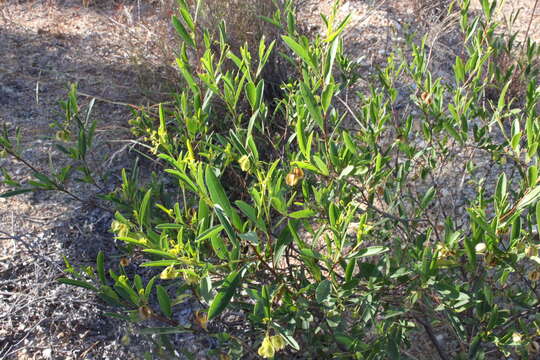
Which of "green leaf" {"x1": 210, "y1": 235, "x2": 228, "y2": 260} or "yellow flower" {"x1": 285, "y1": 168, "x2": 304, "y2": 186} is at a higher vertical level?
"yellow flower" {"x1": 285, "y1": 168, "x2": 304, "y2": 186}

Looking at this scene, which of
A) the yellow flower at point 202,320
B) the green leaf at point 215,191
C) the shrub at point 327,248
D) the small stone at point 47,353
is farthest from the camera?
the small stone at point 47,353

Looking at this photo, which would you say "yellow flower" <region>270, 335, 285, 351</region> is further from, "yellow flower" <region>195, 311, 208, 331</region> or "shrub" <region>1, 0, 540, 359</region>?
"yellow flower" <region>195, 311, 208, 331</region>

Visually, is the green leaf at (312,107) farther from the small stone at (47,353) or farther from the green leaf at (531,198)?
the small stone at (47,353)

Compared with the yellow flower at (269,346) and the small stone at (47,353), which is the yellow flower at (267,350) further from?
the small stone at (47,353)

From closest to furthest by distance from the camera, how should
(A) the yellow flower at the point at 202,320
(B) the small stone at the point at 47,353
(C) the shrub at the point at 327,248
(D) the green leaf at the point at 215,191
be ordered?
(D) the green leaf at the point at 215,191, (C) the shrub at the point at 327,248, (A) the yellow flower at the point at 202,320, (B) the small stone at the point at 47,353

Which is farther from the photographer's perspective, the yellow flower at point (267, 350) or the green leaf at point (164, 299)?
the green leaf at point (164, 299)

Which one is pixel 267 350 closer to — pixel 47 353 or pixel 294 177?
pixel 294 177

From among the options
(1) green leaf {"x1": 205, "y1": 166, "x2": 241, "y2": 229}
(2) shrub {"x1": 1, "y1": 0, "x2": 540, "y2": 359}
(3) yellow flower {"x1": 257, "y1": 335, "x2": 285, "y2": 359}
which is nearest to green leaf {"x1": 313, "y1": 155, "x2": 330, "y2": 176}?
(2) shrub {"x1": 1, "y1": 0, "x2": 540, "y2": 359}

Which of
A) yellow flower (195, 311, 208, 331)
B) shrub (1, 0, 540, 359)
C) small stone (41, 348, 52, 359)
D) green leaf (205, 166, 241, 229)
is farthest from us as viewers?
small stone (41, 348, 52, 359)

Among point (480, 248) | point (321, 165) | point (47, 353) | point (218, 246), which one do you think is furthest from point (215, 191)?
point (47, 353)

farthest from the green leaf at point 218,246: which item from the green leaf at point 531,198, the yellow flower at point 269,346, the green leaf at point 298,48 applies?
the green leaf at point 531,198

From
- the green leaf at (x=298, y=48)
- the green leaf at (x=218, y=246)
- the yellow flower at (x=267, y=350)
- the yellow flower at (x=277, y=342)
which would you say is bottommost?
the yellow flower at (x=277, y=342)

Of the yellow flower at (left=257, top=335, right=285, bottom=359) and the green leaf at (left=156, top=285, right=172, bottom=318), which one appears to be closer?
the yellow flower at (left=257, top=335, right=285, bottom=359)

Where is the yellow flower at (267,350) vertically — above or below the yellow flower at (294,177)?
below
